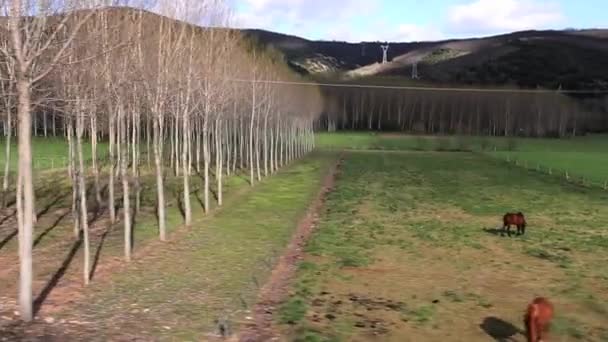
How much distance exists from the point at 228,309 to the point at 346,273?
5.93 m

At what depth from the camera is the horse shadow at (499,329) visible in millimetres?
15509

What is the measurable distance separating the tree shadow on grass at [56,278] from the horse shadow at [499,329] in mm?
10899

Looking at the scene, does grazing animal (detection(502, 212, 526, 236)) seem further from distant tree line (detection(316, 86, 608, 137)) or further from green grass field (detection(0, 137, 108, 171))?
distant tree line (detection(316, 86, 608, 137))

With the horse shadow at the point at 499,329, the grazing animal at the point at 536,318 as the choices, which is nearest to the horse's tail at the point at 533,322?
the grazing animal at the point at 536,318

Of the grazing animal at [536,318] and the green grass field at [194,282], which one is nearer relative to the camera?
the grazing animal at [536,318]

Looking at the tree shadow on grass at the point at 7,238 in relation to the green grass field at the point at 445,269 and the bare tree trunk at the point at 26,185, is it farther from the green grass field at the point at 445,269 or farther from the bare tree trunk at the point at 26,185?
the green grass field at the point at 445,269

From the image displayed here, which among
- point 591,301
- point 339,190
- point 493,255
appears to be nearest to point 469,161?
point 339,190

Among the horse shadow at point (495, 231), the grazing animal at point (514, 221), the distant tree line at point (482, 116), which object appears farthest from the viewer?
the distant tree line at point (482, 116)

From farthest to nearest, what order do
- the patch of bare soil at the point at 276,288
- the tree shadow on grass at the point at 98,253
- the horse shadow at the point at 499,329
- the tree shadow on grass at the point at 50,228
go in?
the tree shadow on grass at the point at 50,228 < the tree shadow on grass at the point at 98,253 < the horse shadow at the point at 499,329 < the patch of bare soil at the point at 276,288

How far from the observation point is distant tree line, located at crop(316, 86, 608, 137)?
174 meters

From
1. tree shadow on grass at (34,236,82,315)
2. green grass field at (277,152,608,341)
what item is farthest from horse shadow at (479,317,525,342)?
tree shadow on grass at (34,236,82,315)

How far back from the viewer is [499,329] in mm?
16141

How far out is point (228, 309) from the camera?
17219mm

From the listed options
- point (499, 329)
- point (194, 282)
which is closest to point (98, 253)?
point (194, 282)
